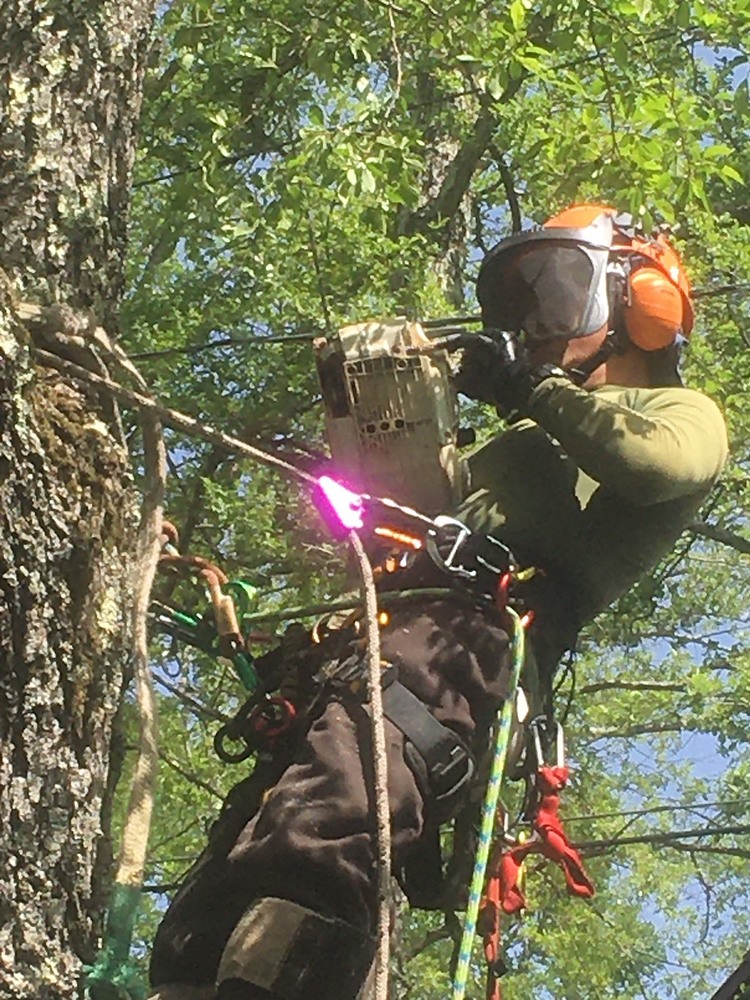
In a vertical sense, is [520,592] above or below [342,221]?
below

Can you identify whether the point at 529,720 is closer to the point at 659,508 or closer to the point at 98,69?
the point at 659,508

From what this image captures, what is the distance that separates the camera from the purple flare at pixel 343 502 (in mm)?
2023

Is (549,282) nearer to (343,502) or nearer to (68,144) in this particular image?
(343,502)

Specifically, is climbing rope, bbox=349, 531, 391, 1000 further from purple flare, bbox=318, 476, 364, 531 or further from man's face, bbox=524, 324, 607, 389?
man's face, bbox=524, 324, 607, 389

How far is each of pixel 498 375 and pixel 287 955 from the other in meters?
1.15

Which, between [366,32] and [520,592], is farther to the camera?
[366,32]

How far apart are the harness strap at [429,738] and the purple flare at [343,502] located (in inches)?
10.1

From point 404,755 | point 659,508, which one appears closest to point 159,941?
point 404,755

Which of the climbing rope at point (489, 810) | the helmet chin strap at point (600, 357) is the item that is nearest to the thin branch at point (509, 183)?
the helmet chin strap at point (600, 357)

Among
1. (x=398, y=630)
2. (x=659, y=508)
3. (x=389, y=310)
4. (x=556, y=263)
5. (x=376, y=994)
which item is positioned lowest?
(x=376, y=994)

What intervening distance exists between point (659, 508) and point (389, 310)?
3.27 metres

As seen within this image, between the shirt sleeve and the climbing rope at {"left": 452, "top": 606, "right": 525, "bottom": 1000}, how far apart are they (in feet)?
0.95

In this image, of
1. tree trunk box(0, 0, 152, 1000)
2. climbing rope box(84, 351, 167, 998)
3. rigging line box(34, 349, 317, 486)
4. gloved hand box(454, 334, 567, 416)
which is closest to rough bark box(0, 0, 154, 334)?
tree trunk box(0, 0, 152, 1000)

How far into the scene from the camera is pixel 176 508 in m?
5.81
